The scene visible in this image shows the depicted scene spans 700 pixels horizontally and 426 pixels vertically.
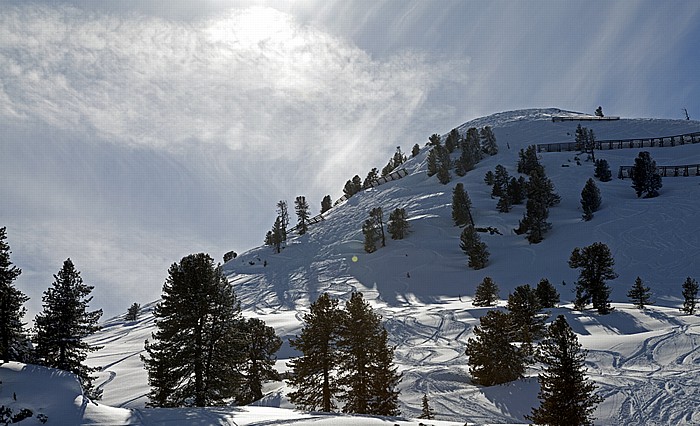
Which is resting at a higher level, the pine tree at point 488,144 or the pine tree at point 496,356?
the pine tree at point 488,144

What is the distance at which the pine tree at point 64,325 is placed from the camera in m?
24.8

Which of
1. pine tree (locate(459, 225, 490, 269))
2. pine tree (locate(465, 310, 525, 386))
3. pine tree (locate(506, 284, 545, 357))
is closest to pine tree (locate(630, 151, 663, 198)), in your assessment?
pine tree (locate(459, 225, 490, 269))

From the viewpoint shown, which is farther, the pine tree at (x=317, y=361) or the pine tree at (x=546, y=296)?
the pine tree at (x=546, y=296)

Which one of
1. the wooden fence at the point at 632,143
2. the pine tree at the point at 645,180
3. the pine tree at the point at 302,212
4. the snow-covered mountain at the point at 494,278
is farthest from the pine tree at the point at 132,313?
the wooden fence at the point at 632,143

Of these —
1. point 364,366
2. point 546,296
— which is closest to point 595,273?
point 546,296

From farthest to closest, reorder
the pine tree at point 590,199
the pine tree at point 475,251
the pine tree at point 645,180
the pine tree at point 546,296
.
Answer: the pine tree at point 645,180, the pine tree at point 590,199, the pine tree at point 475,251, the pine tree at point 546,296

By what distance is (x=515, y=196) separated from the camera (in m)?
97.9

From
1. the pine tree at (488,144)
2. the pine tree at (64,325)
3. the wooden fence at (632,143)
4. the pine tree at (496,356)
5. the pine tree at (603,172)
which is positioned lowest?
the pine tree at (496,356)

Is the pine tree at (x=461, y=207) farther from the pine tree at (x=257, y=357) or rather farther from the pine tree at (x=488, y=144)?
the pine tree at (x=257, y=357)

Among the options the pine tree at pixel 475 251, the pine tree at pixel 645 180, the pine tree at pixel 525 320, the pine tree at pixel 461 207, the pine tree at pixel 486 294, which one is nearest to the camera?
the pine tree at pixel 525 320

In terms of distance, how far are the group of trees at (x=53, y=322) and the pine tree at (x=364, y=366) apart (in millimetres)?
13713

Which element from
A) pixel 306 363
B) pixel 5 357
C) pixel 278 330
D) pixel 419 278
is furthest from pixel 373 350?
pixel 419 278

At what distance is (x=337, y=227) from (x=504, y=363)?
275 feet

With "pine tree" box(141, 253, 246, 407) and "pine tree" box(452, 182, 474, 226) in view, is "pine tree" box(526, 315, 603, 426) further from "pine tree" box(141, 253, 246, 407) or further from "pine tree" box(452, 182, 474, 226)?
"pine tree" box(452, 182, 474, 226)
